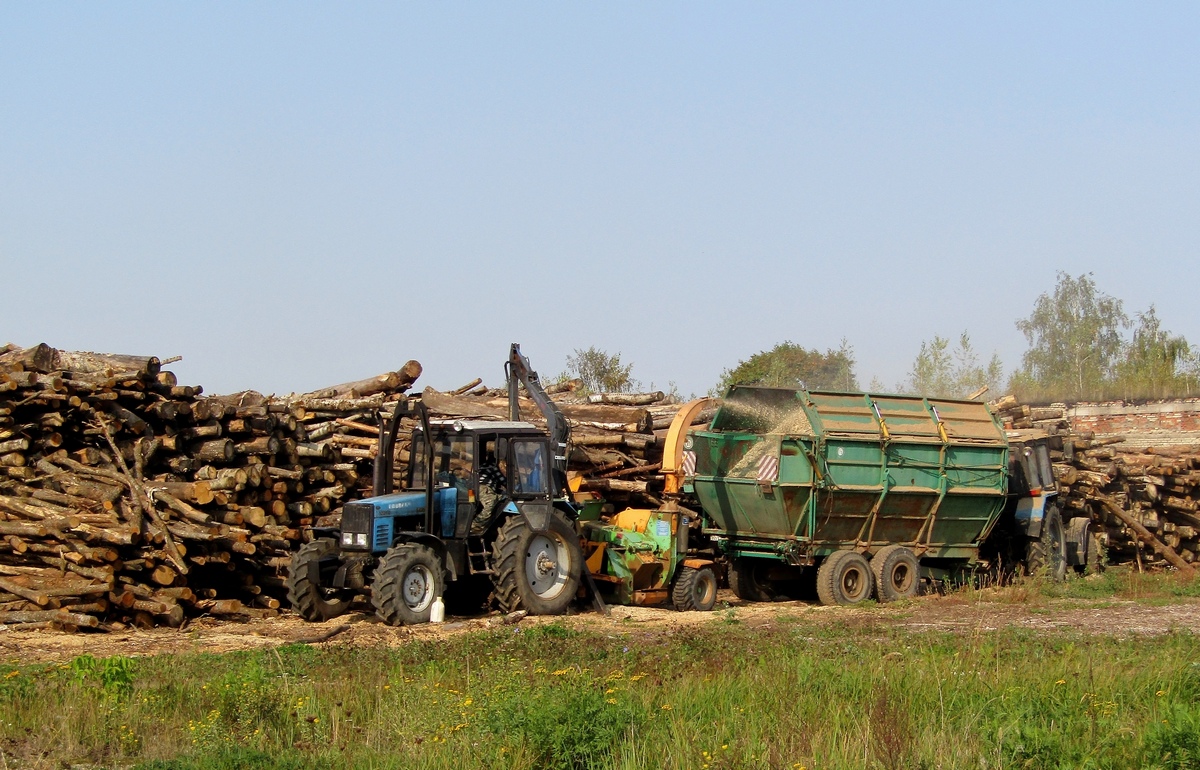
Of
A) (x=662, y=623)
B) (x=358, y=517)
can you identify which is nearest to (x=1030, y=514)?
(x=662, y=623)

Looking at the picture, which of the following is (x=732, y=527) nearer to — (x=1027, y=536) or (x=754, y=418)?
(x=754, y=418)

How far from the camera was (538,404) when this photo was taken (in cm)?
1692

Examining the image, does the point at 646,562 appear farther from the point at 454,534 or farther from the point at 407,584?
the point at 407,584

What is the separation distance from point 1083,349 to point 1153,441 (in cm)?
3835

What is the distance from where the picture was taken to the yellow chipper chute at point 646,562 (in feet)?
51.4

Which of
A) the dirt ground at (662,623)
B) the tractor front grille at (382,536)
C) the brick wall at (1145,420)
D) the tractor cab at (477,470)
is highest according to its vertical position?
the brick wall at (1145,420)

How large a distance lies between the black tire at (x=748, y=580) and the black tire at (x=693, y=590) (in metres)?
1.64

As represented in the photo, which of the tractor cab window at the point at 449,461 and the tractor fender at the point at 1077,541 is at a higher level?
the tractor cab window at the point at 449,461

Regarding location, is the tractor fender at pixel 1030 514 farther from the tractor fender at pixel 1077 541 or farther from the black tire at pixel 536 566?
the black tire at pixel 536 566

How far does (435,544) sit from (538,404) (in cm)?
348

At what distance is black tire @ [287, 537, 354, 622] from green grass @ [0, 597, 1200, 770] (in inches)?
140

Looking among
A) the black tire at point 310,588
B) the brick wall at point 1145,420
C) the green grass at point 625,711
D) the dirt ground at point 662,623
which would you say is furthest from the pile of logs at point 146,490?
the brick wall at point 1145,420

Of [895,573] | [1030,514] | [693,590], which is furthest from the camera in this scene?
[1030,514]

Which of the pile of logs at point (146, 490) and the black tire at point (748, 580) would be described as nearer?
the pile of logs at point (146, 490)
